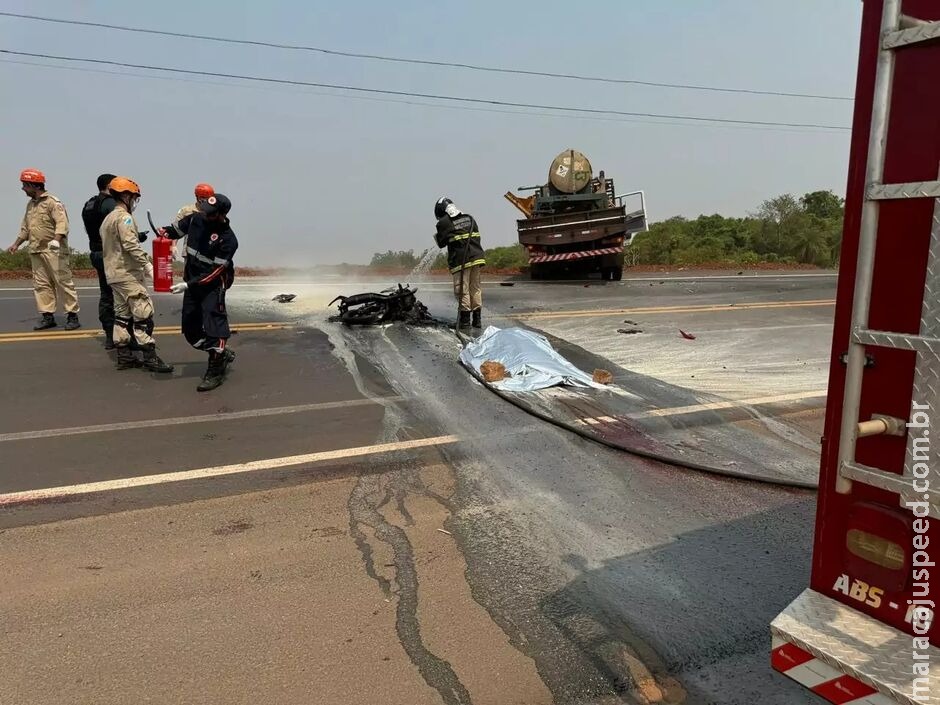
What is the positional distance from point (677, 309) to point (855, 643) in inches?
402

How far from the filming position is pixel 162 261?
6.88 metres

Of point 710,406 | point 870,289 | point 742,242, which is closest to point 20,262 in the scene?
point 710,406

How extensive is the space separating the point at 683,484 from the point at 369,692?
2.57m

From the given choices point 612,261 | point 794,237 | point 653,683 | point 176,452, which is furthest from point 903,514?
point 794,237

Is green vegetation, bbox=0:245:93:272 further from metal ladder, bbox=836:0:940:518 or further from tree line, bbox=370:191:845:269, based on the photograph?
metal ladder, bbox=836:0:940:518

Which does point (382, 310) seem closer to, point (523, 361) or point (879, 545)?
point (523, 361)

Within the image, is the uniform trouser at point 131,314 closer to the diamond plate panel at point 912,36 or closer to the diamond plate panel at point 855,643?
the diamond plate panel at point 855,643

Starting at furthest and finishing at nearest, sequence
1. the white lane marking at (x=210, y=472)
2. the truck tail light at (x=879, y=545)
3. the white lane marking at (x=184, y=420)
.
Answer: the white lane marking at (x=184, y=420) < the white lane marking at (x=210, y=472) < the truck tail light at (x=879, y=545)

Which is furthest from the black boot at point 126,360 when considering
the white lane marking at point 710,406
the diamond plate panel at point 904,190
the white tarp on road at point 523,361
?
the diamond plate panel at point 904,190

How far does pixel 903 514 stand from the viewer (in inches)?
68.0

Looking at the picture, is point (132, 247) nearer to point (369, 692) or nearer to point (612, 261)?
point (369, 692)

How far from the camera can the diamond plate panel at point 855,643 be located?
5.35 ft

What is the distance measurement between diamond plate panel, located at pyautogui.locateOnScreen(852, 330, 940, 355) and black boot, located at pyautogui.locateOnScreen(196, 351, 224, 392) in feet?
18.6

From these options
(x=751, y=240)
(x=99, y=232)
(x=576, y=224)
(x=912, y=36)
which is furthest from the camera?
(x=751, y=240)
